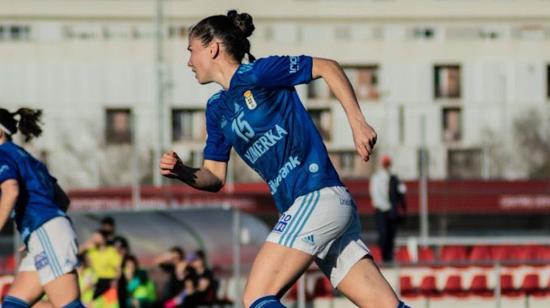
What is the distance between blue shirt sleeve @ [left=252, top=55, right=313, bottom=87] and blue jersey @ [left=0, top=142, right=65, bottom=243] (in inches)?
94.3

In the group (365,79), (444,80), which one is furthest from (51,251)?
(444,80)

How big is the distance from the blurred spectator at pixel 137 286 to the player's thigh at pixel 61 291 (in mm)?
5736

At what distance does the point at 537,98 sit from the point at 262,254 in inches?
2121

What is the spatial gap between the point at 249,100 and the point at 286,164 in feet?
1.07

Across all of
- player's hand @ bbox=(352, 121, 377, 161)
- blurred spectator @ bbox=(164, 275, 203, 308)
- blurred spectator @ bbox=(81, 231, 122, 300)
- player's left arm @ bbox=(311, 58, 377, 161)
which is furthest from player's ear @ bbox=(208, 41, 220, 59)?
blurred spectator @ bbox=(164, 275, 203, 308)

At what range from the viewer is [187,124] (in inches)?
2132

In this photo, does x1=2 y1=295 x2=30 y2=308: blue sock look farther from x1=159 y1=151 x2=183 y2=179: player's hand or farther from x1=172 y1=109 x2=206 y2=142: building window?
x1=172 y1=109 x2=206 y2=142: building window

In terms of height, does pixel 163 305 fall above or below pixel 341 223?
below

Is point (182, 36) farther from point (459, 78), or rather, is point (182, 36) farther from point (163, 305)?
point (163, 305)

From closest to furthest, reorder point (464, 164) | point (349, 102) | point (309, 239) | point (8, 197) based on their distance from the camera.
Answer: point (349, 102) < point (309, 239) < point (8, 197) < point (464, 164)

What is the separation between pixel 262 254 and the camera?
7.04 m

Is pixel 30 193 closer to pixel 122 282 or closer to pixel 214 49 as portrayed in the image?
pixel 214 49

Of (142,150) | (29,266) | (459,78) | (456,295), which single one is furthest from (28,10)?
(29,266)

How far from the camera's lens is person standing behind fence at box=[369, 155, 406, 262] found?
2047cm
